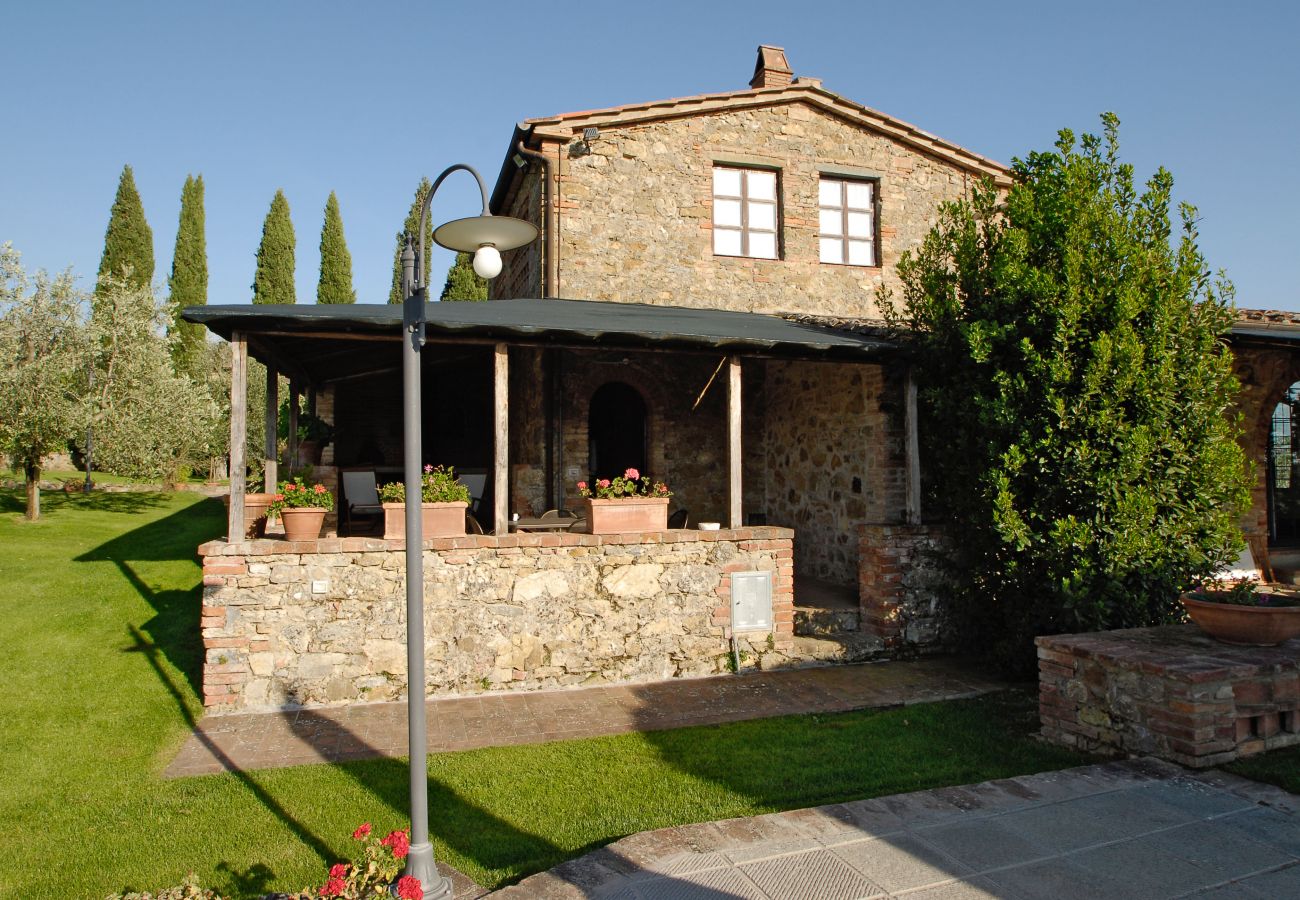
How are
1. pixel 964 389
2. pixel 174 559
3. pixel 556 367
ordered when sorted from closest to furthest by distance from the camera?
pixel 964 389
pixel 556 367
pixel 174 559

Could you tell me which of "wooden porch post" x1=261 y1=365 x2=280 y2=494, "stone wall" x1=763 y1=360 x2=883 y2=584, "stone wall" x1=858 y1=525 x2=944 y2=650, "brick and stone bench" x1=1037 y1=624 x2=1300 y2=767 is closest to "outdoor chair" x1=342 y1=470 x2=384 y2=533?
"wooden porch post" x1=261 y1=365 x2=280 y2=494

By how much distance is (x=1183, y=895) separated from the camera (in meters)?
3.13

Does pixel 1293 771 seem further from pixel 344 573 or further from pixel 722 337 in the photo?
pixel 344 573

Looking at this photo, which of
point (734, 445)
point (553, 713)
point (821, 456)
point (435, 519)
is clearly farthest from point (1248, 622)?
point (435, 519)

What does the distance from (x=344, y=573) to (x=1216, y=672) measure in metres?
5.94

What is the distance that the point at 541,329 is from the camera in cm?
656

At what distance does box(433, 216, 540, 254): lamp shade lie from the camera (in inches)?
142

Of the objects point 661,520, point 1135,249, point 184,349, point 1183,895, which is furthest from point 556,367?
point 184,349

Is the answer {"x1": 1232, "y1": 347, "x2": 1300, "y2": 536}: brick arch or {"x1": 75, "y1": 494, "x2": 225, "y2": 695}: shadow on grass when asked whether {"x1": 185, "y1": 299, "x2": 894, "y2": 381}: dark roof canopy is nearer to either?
{"x1": 75, "y1": 494, "x2": 225, "y2": 695}: shadow on grass

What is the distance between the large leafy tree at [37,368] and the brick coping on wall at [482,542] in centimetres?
1181

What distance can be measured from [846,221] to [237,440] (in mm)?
8313

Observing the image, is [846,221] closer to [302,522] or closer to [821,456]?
[821,456]

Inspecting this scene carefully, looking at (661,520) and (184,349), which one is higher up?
(184,349)

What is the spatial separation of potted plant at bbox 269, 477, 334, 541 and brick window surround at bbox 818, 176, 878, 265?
7325mm
